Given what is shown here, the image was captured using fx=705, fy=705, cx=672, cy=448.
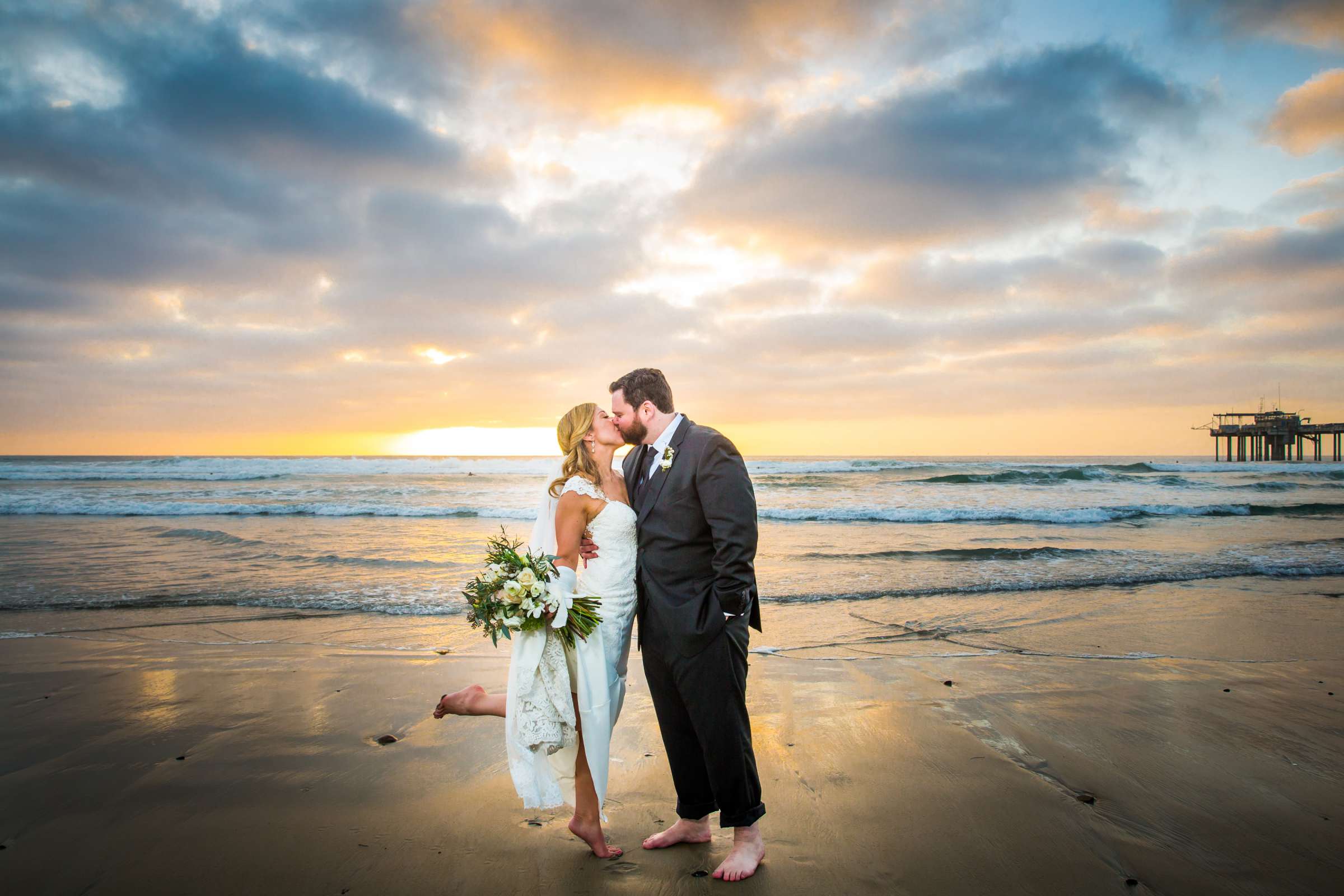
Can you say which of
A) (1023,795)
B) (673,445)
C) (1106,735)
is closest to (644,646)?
(673,445)

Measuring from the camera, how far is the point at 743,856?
10.0 ft

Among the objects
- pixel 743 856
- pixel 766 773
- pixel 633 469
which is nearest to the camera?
pixel 743 856

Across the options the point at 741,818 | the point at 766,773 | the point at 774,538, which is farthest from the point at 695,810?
the point at 774,538

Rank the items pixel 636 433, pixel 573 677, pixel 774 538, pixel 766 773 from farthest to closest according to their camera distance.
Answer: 1. pixel 774 538
2. pixel 766 773
3. pixel 636 433
4. pixel 573 677

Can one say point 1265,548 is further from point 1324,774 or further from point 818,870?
point 818,870

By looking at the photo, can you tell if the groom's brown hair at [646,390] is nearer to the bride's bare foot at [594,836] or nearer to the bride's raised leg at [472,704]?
the bride's raised leg at [472,704]

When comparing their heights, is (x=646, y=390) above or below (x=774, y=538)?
above

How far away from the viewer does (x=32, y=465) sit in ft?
162

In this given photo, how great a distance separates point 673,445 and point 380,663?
4.23 metres

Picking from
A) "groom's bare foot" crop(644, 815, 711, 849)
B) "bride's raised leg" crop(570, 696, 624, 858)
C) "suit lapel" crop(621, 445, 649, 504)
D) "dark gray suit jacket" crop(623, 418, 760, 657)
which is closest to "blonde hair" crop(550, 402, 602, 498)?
"suit lapel" crop(621, 445, 649, 504)

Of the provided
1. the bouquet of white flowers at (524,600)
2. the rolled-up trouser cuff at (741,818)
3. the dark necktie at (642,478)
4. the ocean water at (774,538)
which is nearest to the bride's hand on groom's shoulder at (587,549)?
the bouquet of white flowers at (524,600)

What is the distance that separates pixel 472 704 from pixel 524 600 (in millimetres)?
822

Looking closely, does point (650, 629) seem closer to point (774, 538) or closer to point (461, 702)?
point (461, 702)

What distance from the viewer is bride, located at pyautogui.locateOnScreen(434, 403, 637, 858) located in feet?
10.6
